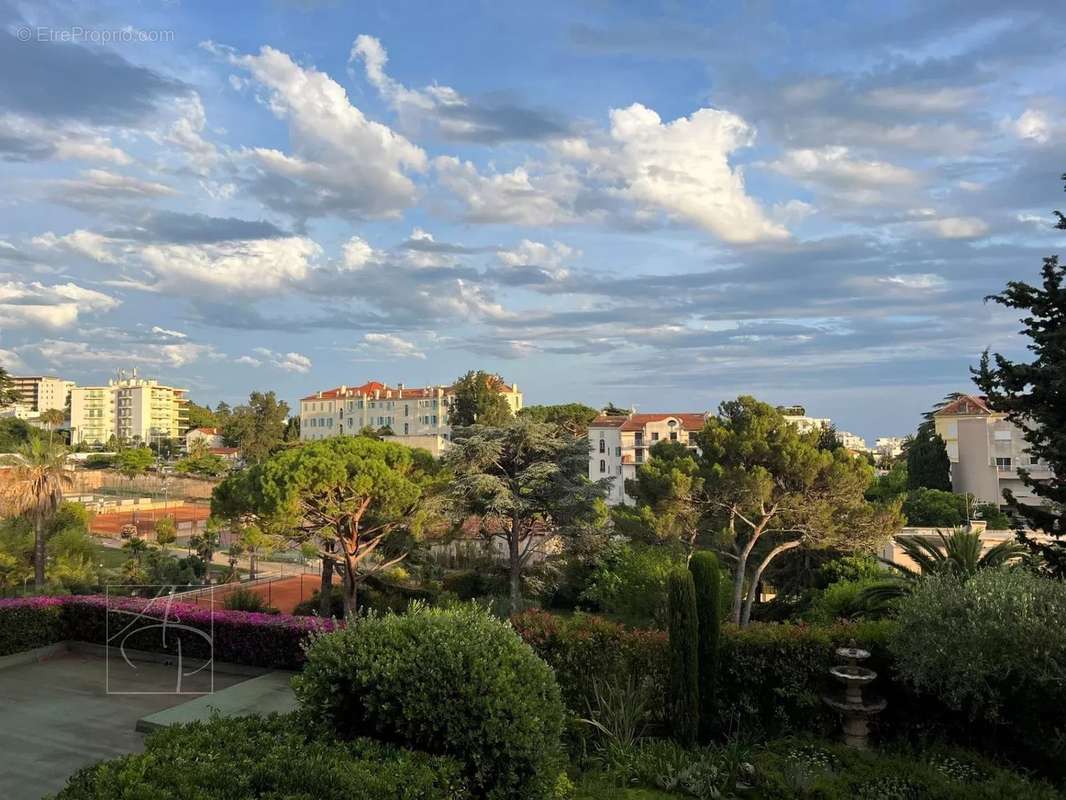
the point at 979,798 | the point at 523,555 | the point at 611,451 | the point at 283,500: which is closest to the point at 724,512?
the point at 523,555

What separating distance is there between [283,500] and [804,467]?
53.3 feet

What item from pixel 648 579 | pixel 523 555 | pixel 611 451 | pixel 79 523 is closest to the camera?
pixel 648 579

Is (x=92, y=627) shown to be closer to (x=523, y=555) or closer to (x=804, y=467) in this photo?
(x=523, y=555)

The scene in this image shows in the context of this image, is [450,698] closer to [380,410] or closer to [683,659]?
[683,659]

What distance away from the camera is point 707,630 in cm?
943

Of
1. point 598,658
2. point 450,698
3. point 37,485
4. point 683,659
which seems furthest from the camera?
point 37,485

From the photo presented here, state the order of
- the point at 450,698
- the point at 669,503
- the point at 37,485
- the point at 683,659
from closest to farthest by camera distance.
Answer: the point at 450,698, the point at 683,659, the point at 37,485, the point at 669,503

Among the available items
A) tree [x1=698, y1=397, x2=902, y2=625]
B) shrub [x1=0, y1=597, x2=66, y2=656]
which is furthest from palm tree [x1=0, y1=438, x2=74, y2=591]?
tree [x1=698, y1=397, x2=902, y2=625]

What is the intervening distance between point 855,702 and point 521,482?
59.5ft

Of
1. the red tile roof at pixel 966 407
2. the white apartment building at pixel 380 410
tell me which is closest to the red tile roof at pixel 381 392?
the white apartment building at pixel 380 410

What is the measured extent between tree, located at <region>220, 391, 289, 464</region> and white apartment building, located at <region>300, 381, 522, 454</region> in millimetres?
5926

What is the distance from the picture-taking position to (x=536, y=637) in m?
9.65

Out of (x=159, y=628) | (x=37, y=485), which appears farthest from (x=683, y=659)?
(x=37, y=485)

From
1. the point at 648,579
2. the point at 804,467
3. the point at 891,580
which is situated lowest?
the point at 648,579
